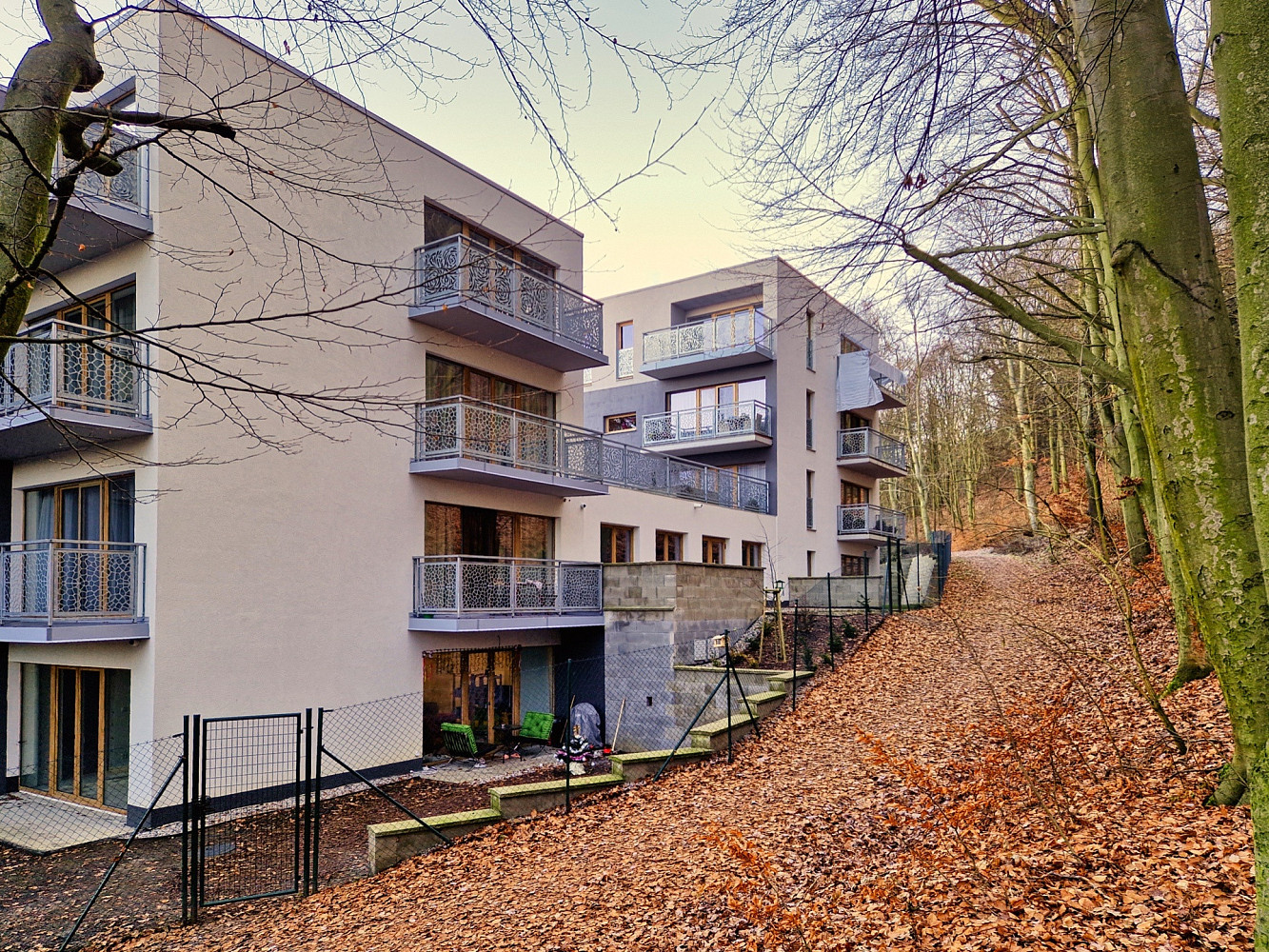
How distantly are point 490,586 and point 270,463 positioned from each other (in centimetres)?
446

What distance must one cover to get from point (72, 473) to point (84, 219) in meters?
4.14

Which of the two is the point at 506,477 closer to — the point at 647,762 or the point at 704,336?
the point at 647,762

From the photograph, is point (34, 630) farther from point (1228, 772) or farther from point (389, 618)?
point (1228, 772)

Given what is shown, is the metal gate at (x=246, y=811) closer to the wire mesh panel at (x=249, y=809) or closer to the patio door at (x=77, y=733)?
the wire mesh panel at (x=249, y=809)

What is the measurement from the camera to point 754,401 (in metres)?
26.0

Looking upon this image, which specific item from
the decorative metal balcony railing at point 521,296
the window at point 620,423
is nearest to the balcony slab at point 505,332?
the decorative metal balcony railing at point 521,296

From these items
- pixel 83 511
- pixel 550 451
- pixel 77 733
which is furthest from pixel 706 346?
pixel 77 733

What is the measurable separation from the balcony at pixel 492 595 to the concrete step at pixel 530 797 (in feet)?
14.4

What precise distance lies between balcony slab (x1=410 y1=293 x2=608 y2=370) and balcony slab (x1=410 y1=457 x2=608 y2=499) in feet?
7.44

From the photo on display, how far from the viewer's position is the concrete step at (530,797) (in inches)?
408

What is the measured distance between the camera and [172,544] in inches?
454

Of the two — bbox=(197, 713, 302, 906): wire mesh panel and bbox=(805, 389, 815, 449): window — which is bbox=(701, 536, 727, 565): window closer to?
bbox=(805, 389, 815, 449): window

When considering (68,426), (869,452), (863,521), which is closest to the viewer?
(68,426)

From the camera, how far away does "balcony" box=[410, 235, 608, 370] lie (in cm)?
1484
